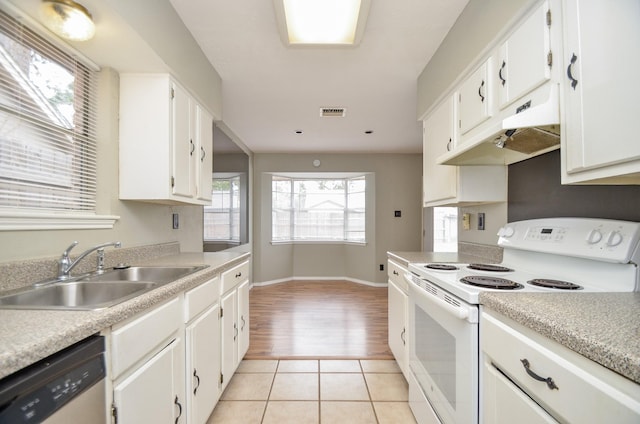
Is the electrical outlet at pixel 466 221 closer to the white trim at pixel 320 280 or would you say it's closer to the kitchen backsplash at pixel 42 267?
the kitchen backsplash at pixel 42 267

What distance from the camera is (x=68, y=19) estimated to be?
1237 millimetres

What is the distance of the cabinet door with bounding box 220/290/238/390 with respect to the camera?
1.86 meters

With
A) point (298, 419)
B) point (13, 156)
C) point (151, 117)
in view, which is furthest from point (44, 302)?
point (298, 419)

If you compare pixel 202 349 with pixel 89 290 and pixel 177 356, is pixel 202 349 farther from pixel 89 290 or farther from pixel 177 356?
pixel 89 290

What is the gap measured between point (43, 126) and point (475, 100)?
7.17 feet

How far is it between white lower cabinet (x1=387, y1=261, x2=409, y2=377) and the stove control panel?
738 mm

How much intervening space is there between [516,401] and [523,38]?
1397 millimetres

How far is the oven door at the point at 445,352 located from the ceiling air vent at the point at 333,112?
217cm

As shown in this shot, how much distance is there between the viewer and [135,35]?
142cm

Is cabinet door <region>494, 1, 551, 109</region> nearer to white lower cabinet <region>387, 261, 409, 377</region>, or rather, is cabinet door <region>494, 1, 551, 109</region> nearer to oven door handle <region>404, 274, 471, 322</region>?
oven door handle <region>404, 274, 471, 322</region>

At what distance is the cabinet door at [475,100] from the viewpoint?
1.55 m

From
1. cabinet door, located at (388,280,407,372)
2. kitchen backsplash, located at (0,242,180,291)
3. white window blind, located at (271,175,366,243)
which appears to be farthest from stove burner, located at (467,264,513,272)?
white window blind, located at (271,175,366,243)

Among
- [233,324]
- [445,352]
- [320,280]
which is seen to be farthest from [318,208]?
[445,352]

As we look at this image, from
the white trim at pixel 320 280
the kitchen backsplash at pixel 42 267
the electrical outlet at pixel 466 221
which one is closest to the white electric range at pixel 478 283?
the electrical outlet at pixel 466 221
